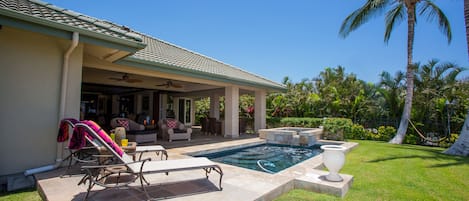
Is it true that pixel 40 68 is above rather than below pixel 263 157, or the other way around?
above

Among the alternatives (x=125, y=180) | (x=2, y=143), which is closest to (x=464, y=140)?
(x=125, y=180)

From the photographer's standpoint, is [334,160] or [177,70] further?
[177,70]

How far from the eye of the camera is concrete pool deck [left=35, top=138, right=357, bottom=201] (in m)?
4.09

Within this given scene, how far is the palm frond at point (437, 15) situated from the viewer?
14.5 m

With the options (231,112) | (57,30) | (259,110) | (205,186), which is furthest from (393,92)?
(57,30)

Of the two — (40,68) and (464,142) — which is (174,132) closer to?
(40,68)

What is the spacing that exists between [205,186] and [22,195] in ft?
11.5

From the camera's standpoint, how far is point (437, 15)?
14.6m

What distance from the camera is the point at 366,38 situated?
1961cm

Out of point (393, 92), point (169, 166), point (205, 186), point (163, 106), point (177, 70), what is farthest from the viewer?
point (163, 106)

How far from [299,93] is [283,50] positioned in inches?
209

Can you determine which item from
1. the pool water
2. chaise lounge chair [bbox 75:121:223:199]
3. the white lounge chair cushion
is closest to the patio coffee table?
the pool water

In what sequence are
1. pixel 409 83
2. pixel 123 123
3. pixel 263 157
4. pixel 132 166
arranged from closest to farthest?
1. pixel 132 166
2. pixel 263 157
3. pixel 123 123
4. pixel 409 83

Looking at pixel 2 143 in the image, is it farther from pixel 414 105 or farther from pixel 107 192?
pixel 414 105
